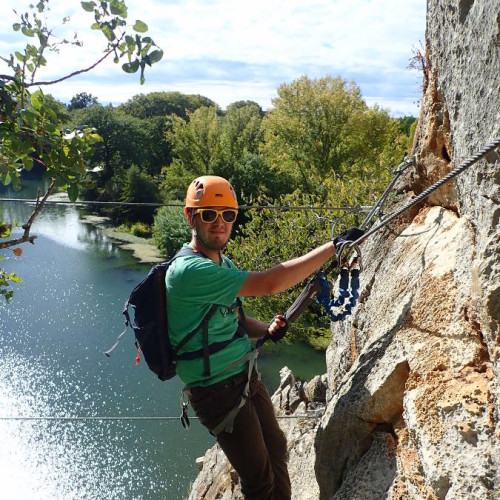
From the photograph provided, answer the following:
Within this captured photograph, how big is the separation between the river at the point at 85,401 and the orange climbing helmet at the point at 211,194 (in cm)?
645

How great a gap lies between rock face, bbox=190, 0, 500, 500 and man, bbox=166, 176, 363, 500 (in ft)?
1.97

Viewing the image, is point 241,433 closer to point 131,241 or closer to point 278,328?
point 278,328

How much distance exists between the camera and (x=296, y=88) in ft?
94.1

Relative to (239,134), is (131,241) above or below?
below

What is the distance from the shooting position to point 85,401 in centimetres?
1541

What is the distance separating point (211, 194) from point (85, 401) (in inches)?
550

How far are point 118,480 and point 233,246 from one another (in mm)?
6772

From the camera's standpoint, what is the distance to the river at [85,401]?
12.9m

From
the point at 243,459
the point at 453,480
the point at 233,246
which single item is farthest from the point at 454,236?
the point at 233,246

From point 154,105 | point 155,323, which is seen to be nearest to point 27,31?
point 155,323

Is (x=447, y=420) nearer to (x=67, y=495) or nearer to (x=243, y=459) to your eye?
(x=243, y=459)

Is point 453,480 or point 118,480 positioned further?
point 118,480

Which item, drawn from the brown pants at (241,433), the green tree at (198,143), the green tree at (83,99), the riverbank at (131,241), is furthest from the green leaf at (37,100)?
the green tree at (83,99)

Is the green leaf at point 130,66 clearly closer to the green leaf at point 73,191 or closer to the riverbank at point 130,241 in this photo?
the green leaf at point 73,191
